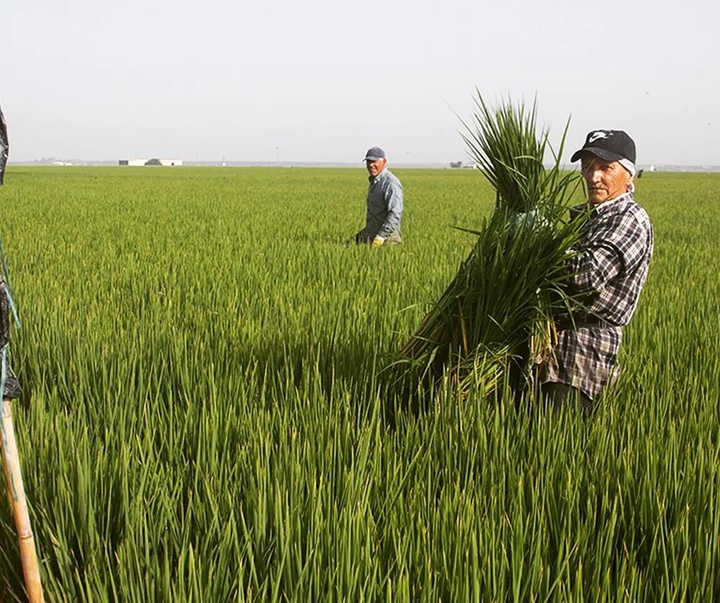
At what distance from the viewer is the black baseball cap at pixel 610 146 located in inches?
93.4

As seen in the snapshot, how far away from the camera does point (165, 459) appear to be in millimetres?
2053

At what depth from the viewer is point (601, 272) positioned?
7.55 ft

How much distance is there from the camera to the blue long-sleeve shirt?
6641mm

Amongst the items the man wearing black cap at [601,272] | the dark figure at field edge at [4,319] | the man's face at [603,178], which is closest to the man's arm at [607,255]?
the man wearing black cap at [601,272]

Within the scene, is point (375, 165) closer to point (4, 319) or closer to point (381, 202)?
point (381, 202)

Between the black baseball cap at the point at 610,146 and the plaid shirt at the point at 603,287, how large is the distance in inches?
5.1

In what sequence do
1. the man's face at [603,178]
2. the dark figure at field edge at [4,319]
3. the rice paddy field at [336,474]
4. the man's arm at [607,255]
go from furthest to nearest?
the man's face at [603,178], the man's arm at [607,255], the rice paddy field at [336,474], the dark figure at field edge at [4,319]

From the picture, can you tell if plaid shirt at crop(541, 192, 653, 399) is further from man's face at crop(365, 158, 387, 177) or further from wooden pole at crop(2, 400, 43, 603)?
man's face at crop(365, 158, 387, 177)

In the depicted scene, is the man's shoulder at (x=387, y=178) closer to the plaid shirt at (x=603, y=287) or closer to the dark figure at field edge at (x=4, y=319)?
the plaid shirt at (x=603, y=287)

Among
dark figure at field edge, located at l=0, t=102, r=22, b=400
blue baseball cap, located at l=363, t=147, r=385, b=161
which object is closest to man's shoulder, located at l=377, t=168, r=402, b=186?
blue baseball cap, located at l=363, t=147, r=385, b=161

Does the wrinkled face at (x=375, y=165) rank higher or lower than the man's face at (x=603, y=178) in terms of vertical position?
higher

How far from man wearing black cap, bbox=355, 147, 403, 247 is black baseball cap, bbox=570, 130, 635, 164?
4.06m

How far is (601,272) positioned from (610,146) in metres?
0.40

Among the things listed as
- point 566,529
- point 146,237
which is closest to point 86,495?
point 566,529
